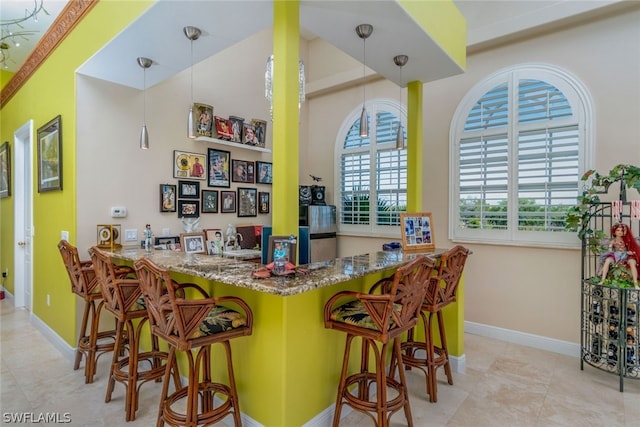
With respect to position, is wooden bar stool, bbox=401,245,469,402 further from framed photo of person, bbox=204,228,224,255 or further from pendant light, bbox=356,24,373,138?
framed photo of person, bbox=204,228,224,255

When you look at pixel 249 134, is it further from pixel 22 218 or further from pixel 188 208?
pixel 22 218

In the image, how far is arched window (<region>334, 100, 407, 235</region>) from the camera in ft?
15.4

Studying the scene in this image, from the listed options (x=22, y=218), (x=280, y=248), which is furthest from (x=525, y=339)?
(x=22, y=218)

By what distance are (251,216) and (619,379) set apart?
4004 millimetres

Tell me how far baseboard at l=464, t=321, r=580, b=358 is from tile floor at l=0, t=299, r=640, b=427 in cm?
12

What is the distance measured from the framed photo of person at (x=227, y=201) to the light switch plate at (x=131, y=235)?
1.07 metres

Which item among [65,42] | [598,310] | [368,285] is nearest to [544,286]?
[598,310]

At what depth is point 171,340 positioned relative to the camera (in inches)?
70.7

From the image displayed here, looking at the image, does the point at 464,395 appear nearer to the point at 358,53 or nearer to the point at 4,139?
the point at 358,53

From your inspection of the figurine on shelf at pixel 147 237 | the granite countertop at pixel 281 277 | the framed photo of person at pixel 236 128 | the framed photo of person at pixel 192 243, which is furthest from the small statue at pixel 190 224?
the framed photo of person at pixel 236 128

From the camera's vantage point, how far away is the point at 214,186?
13.9 feet

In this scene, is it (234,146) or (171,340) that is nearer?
(171,340)

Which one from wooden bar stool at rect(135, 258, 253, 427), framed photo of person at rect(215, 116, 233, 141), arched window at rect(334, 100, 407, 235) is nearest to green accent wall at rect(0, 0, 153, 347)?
framed photo of person at rect(215, 116, 233, 141)

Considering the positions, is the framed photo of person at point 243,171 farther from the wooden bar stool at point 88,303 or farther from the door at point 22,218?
the door at point 22,218
